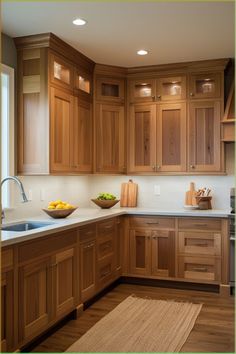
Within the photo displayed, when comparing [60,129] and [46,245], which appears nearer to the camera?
[46,245]

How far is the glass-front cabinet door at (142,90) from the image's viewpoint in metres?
4.67

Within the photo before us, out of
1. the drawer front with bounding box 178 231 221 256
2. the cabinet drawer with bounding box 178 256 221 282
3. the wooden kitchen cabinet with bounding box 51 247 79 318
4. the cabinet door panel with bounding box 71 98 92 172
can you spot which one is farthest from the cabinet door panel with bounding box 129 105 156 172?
the wooden kitchen cabinet with bounding box 51 247 79 318

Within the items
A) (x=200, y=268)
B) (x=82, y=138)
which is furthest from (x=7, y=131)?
(x=200, y=268)

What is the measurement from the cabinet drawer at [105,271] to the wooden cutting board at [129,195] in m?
0.99

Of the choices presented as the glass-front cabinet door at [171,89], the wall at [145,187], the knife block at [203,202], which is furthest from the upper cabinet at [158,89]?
the knife block at [203,202]

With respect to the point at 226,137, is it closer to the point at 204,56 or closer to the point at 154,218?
the point at 204,56

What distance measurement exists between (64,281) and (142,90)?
2.67 m

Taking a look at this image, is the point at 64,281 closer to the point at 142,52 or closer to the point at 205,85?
the point at 142,52

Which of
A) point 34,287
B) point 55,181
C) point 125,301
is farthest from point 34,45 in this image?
point 125,301

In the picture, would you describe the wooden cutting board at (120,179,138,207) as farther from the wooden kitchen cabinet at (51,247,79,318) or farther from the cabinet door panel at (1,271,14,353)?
the cabinet door panel at (1,271,14,353)

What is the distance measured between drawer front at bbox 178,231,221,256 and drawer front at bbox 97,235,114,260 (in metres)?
0.78

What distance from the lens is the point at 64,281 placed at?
10.2 feet

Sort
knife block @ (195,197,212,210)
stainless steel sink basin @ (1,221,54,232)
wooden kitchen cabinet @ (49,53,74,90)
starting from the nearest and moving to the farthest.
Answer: stainless steel sink basin @ (1,221,54,232) → wooden kitchen cabinet @ (49,53,74,90) → knife block @ (195,197,212,210)

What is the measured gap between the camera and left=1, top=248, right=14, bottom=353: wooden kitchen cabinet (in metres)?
2.34
